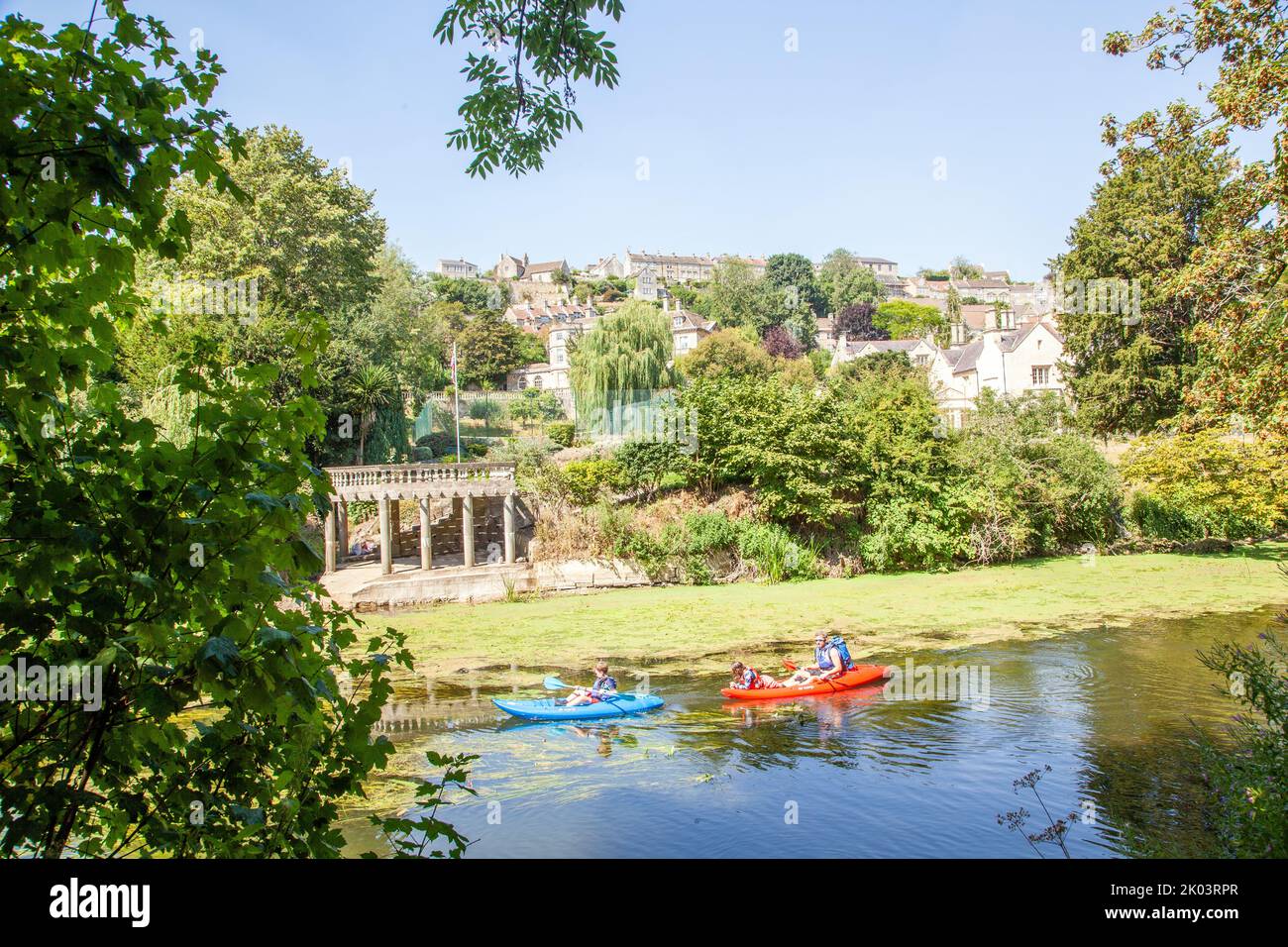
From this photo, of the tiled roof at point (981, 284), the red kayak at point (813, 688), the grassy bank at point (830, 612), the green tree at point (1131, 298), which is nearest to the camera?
the red kayak at point (813, 688)

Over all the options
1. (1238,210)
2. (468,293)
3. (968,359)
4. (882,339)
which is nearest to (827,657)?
(1238,210)

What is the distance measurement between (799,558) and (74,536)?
24.5 m

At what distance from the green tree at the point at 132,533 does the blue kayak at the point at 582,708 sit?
35.2ft

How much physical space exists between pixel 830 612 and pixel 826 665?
6271 mm

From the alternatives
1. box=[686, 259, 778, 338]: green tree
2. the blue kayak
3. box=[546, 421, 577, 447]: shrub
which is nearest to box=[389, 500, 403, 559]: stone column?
box=[546, 421, 577, 447]: shrub

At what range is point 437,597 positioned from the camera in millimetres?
24422

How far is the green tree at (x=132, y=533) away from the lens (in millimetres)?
2697

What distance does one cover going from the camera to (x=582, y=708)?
13.9 metres

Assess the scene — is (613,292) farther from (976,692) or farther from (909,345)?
(976,692)

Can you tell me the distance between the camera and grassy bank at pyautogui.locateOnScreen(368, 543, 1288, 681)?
18375mm

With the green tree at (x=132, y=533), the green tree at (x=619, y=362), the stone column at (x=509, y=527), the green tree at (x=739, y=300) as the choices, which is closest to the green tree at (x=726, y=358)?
the green tree at (x=619, y=362)

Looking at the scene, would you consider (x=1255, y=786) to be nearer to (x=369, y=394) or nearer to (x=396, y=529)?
(x=396, y=529)

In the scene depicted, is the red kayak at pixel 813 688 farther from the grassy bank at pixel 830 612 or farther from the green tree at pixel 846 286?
the green tree at pixel 846 286
